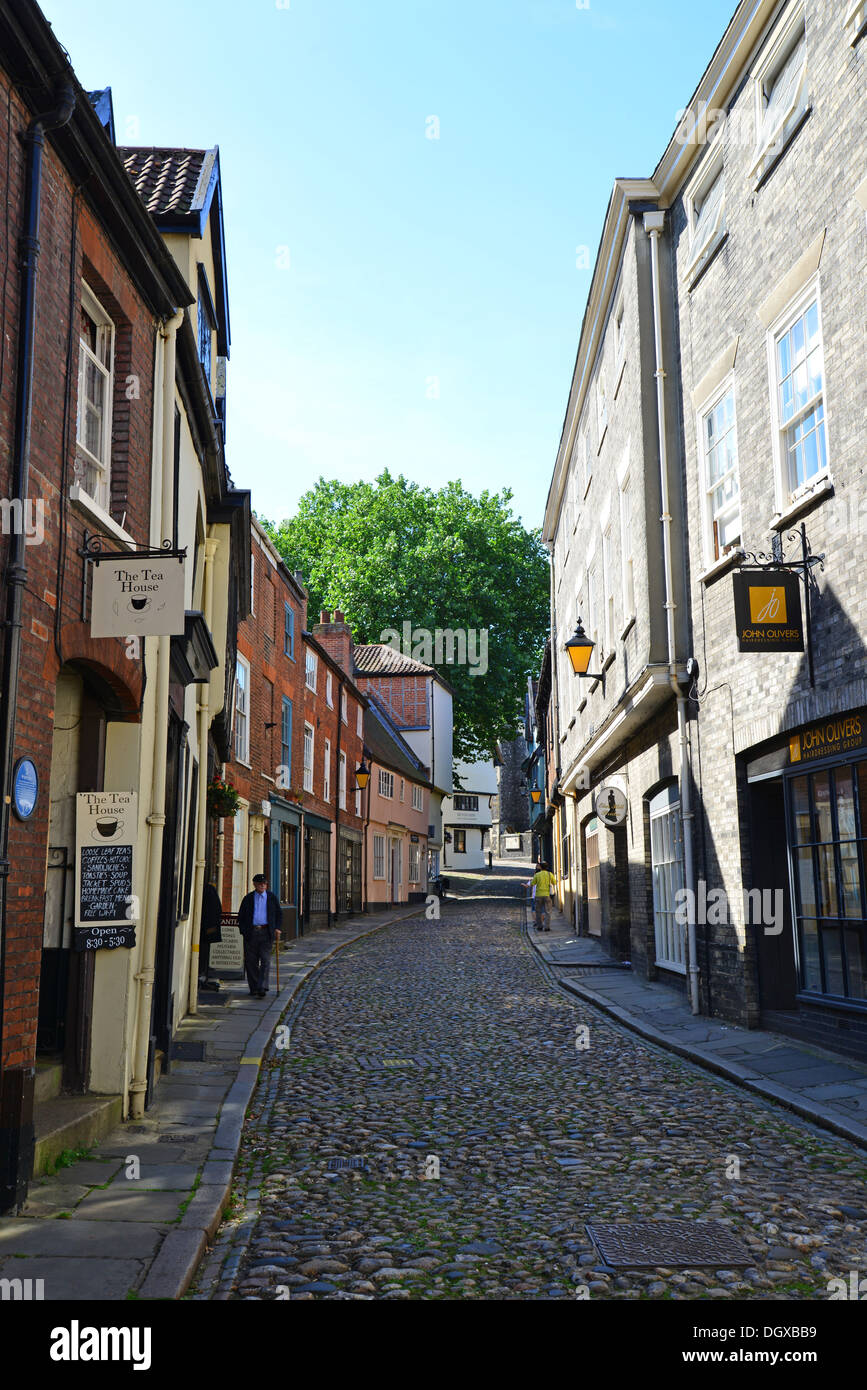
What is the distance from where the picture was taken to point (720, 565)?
37.0 feet

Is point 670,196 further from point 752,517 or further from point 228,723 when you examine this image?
point 228,723

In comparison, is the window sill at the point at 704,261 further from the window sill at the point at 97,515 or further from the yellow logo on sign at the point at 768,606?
the window sill at the point at 97,515

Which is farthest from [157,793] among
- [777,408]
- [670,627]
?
[670,627]

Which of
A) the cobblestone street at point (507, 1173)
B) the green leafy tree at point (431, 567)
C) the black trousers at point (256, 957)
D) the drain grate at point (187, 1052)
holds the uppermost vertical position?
the green leafy tree at point (431, 567)

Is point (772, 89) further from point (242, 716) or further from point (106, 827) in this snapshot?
point (242, 716)

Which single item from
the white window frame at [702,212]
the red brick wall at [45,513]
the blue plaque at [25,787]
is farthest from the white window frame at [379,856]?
the blue plaque at [25,787]

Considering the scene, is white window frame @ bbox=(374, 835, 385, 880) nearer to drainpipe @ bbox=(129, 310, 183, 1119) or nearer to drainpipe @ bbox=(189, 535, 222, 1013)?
drainpipe @ bbox=(189, 535, 222, 1013)

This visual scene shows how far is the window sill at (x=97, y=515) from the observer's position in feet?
22.1

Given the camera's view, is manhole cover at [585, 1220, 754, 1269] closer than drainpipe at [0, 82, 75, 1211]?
Yes

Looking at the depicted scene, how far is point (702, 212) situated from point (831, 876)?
312 inches

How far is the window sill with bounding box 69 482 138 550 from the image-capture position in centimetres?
673

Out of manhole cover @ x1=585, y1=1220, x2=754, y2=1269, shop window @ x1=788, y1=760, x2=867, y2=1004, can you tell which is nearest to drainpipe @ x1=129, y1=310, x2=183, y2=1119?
manhole cover @ x1=585, y1=1220, x2=754, y2=1269

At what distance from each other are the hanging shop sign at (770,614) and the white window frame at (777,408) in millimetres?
835

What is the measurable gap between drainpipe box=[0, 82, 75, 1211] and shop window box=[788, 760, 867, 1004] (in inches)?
248
